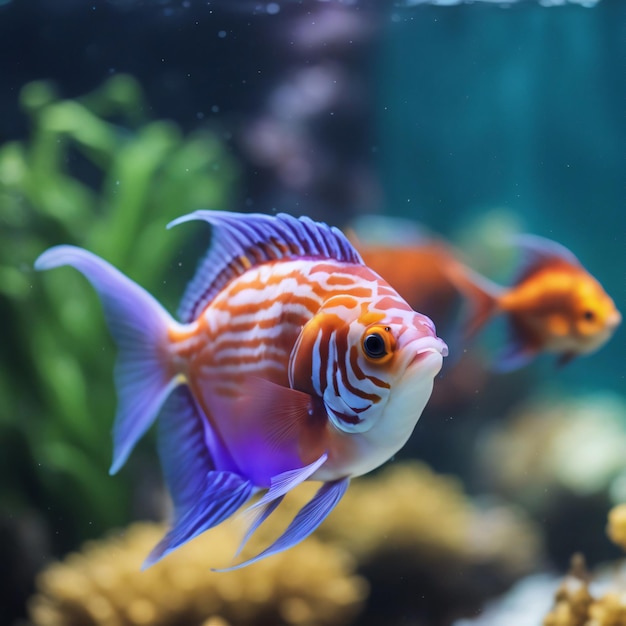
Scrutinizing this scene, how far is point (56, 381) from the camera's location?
8.91 feet

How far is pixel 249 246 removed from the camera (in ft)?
3.24

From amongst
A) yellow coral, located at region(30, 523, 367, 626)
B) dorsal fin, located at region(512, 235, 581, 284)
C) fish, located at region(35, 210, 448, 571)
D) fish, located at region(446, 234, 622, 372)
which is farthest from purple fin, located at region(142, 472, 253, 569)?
dorsal fin, located at region(512, 235, 581, 284)

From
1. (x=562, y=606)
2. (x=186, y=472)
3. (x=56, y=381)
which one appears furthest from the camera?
(x=56, y=381)

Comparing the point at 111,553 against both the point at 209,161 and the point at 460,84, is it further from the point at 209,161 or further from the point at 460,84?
the point at 460,84

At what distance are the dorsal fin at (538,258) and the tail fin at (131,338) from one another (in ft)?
5.05

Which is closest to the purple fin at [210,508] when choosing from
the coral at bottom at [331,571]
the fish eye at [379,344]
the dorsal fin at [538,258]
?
the fish eye at [379,344]

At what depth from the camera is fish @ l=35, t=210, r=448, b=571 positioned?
0.75 metres

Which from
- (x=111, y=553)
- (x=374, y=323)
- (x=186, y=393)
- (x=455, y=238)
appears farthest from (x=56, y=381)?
(x=455, y=238)

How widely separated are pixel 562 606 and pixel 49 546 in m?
1.87

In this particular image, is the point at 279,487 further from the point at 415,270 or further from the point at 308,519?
the point at 415,270

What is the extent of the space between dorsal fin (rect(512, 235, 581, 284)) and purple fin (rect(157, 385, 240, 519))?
59.3 inches

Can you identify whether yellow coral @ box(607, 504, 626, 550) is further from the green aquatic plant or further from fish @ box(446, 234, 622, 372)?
the green aquatic plant

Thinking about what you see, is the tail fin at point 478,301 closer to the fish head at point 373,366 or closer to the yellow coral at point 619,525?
the yellow coral at point 619,525

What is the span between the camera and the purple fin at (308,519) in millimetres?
745
